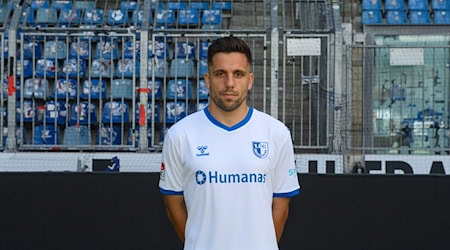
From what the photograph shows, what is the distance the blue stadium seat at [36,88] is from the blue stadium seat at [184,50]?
1.51 metres

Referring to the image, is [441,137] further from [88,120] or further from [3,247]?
[3,247]

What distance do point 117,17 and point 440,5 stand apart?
5171mm

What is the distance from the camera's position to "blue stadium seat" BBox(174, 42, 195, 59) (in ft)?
26.0

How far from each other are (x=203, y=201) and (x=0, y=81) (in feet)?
17.6

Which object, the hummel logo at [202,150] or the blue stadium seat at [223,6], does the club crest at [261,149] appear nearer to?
the hummel logo at [202,150]

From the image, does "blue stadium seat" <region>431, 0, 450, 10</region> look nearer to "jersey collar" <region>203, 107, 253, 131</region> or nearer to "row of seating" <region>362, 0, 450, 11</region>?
"row of seating" <region>362, 0, 450, 11</region>

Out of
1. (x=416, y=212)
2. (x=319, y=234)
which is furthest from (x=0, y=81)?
(x=416, y=212)

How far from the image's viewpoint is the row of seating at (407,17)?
36.6 ft

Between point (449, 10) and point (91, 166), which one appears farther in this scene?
point (449, 10)

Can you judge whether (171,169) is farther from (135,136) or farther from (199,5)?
(199,5)

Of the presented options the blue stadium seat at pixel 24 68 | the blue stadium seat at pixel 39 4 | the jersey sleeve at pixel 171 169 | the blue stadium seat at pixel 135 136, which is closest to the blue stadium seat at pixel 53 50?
the blue stadium seat at pixel 24 68

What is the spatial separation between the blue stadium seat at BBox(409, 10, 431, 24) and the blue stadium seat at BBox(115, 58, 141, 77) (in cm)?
542

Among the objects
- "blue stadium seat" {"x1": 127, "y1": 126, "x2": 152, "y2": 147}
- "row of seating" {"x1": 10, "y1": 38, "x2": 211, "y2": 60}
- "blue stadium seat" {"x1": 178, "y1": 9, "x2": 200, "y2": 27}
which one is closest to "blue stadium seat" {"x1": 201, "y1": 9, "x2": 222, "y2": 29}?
"blue stadium seat" {"x1": 178, "y1": 9, "x2": 200, "y2": 27}

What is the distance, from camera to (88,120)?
25.7 feet
